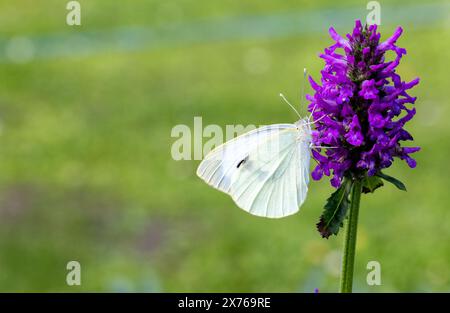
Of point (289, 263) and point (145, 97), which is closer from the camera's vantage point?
point (289, 263)

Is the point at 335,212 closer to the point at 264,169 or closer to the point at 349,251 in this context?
the point at 349,251

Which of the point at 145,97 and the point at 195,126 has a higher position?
the point at 145,97

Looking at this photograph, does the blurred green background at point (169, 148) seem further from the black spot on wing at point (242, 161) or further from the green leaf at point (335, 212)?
the green leaf at point (335, 212)

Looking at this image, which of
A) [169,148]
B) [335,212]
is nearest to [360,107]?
[335,212]

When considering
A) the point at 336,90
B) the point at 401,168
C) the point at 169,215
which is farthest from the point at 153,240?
the point at 336,90

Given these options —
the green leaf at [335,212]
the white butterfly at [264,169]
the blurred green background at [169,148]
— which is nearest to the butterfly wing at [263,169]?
the white butterfly at [264,169]

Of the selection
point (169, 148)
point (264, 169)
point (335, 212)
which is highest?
point (169, 148)

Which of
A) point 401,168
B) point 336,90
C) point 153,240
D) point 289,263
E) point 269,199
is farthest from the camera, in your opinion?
point 401,168

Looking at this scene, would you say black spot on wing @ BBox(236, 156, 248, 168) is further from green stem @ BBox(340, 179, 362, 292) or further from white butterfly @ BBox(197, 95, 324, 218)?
green stem @ BBox(340, 179, 362, 292)
